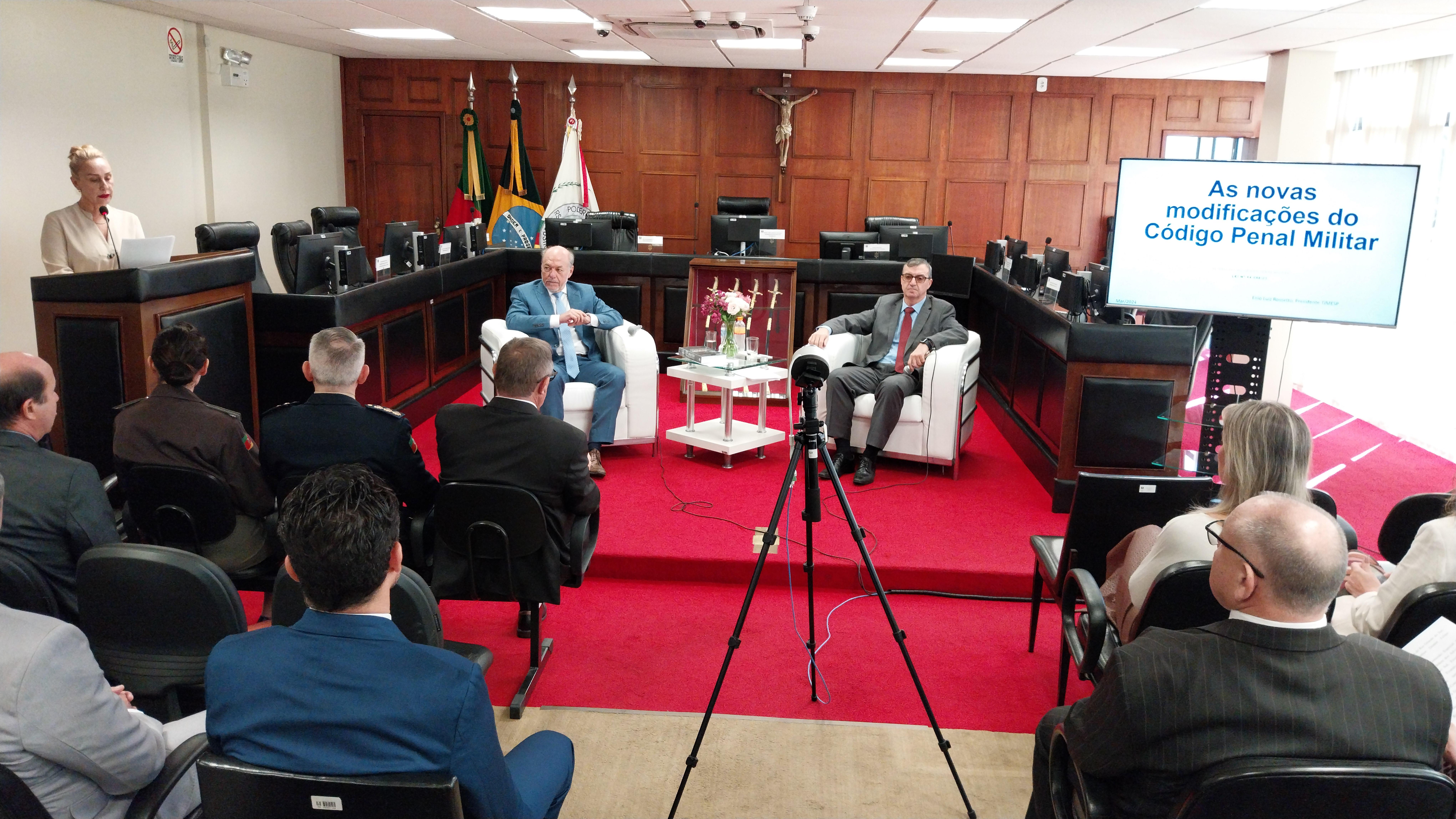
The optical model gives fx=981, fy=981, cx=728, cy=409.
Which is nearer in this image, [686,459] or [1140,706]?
[1140,706]

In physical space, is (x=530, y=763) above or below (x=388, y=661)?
below

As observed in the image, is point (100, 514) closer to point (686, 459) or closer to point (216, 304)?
point (216, 304)

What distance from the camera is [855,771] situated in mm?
2574

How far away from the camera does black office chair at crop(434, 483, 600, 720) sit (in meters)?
2.66

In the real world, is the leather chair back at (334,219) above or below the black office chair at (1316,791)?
above

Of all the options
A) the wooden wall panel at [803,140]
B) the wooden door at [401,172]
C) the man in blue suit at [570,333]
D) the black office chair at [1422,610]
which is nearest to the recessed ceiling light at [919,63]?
the wooden wall panel at [803,140]

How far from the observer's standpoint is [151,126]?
7359 mm

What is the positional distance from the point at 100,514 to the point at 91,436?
1.75 metres

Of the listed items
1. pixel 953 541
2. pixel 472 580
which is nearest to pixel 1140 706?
pixel 472 580

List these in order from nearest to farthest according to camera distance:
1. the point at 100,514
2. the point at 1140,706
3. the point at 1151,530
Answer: the point at 1140,706 → the point at 100,514 → the point at 1151,530

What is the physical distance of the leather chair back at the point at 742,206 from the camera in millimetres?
9305

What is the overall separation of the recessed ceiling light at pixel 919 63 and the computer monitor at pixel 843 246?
7.57 feet

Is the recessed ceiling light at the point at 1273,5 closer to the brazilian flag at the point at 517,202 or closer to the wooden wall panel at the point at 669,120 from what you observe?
the wooden wall panel at the point at 669,120

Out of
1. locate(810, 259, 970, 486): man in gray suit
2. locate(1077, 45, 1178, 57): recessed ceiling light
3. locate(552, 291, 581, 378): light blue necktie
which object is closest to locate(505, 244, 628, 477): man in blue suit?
locate(552, 291, 581, 378): light blue necktie
